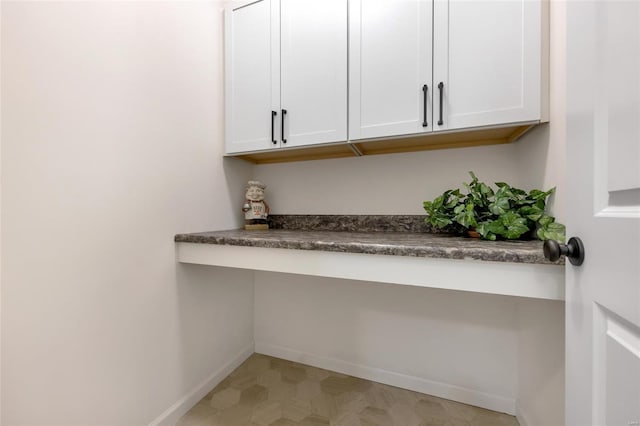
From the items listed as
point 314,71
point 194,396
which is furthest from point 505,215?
point 194,396

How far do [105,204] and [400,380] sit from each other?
5.51 feet

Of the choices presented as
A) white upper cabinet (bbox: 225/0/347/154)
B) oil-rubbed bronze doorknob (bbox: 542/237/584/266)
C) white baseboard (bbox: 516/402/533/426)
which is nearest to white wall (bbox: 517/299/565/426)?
white baseboard (bbox: 516/402/533/426)

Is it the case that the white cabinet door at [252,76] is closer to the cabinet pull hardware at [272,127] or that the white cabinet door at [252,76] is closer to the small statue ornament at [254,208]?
the cabinet pull hardware at [272,127]

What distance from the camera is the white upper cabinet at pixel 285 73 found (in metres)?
1.28

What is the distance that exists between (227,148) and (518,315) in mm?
1769

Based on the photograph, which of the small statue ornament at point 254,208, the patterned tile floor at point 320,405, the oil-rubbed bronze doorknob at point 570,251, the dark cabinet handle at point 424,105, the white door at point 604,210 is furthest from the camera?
the small statue ornament at point 254,208

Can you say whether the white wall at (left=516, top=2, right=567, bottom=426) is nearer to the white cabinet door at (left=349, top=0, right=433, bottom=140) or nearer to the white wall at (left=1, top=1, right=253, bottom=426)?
the white cabinet door at (left=349, top=0, right=433, bottom=140)

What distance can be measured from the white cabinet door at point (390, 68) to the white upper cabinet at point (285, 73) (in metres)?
0.06

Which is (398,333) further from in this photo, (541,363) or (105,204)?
(105,204)

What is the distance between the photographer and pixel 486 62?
1.04m

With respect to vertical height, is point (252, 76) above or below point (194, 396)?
above

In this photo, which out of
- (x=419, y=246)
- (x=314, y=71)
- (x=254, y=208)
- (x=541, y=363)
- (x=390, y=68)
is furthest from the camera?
(x=254, y=208)

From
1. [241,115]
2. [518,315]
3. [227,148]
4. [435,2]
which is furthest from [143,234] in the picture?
[518,315]

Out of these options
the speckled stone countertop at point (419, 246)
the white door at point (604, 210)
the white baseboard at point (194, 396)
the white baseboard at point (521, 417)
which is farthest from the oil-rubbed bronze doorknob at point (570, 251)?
the white baseboard at point (194, 396)
